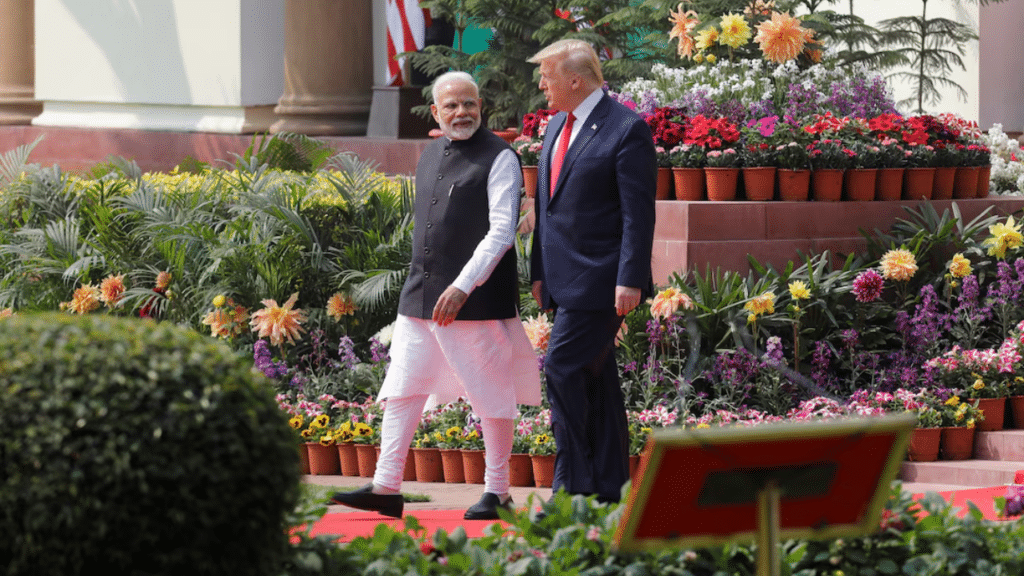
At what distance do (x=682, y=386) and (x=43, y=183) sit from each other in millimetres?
5745

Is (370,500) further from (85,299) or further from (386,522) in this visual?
(85,299)

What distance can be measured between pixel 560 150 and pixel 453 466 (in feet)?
7.17

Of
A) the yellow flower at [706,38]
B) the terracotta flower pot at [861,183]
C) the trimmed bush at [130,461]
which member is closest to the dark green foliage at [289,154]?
the yellow flower at [706,38]

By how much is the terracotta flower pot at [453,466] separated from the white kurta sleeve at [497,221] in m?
1.85

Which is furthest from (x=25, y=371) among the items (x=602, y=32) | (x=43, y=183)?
(x=602, y=32)

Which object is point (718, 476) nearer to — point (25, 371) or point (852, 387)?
point (25, 371)

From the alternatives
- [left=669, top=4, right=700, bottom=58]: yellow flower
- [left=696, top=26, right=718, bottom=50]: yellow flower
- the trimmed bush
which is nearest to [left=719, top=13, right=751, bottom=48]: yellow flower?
[left=696, top=26, right=718, bottom=50]: yellow flower

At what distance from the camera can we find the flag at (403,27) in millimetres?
13359

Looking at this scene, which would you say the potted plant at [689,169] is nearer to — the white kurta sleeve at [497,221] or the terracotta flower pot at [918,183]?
the terracotta flower pot at [918,183]

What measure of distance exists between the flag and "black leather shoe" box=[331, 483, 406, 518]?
28.2 feet

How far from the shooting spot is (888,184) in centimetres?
827

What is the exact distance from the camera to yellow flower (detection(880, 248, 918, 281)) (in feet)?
24.4

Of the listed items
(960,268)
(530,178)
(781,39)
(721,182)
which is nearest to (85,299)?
(530,178)

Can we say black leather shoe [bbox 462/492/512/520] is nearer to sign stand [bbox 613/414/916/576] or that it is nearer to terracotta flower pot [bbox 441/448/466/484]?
terracotta flower pot [bbox 441/448/466/484]
